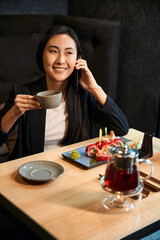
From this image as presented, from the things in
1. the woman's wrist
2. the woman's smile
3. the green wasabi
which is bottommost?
the green wasabi

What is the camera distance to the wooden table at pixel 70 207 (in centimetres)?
93

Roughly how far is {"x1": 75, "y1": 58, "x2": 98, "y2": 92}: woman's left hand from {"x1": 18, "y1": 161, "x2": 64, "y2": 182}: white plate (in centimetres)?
60

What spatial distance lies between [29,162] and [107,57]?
140 cm

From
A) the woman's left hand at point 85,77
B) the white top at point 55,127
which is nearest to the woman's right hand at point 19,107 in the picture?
the white top at point 55,127

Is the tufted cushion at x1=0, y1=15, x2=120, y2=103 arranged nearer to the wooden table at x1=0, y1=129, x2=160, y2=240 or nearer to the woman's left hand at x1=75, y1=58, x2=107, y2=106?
the woman's left hand at x1=75, y1=58, x2=107, y2=106

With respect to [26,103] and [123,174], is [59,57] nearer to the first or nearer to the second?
[26,103]

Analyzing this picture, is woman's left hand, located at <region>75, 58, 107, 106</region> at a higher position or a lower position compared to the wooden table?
higher

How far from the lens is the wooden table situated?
93 cm

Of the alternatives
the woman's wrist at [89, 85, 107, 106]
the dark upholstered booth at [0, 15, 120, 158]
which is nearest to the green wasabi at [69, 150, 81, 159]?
the woman's wrist at [89, 85, 107, 106]

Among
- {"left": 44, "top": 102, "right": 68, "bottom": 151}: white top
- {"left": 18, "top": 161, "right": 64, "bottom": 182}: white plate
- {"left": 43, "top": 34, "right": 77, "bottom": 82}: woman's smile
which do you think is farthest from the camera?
{"left": 44, "top": 102, "right": 68, "bottom": 151}: white top

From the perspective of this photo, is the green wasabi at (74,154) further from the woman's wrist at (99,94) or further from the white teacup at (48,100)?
the woman's wrist at (99,94)

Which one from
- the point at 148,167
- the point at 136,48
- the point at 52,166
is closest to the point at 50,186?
the point at 52,166

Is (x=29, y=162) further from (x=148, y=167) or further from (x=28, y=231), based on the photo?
(x=148, y=167)

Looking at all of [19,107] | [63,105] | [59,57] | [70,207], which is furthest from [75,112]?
[70,207]
